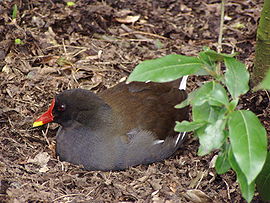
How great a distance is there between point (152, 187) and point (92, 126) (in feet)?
3.13

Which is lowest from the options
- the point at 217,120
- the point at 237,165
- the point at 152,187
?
the point at 152,187

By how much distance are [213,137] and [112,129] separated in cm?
211

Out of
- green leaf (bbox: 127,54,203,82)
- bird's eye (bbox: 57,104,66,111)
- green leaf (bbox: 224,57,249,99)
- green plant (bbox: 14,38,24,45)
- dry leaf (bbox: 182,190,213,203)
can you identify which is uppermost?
green leaf (bbox: 127,54,203,82)

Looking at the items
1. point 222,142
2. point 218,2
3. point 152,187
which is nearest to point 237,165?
point 222,142

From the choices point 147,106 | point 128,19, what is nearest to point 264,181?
point 147,106

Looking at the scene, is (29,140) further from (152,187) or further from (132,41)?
(132,41)

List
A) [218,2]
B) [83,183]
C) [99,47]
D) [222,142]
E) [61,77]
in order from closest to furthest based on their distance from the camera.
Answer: [222,142]
[83,183]
[61,77]
[99,47]
[218,2]

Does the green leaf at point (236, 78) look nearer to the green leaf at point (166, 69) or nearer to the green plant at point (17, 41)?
the green leaf at point (166, 69)

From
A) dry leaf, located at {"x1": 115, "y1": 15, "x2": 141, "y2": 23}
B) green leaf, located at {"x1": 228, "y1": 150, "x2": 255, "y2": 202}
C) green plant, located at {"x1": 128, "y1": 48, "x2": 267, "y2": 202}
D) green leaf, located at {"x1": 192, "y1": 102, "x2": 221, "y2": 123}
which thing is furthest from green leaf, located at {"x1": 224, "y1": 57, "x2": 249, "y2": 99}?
dry leaf, located at {"x1": 115, "y1": 15, "x2": 141, "y2": 23}

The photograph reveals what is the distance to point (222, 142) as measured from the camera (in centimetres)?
341

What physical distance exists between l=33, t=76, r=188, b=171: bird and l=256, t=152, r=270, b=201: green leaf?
1.49 meters

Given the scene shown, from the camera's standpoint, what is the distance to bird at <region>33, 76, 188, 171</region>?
528 cm

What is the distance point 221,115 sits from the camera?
3385mm

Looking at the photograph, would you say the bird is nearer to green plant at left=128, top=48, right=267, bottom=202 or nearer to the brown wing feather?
the brown wing feather
